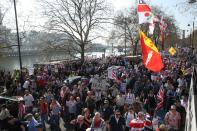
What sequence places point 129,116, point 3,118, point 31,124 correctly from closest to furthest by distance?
point 31,124, point 129,116, point 3,118

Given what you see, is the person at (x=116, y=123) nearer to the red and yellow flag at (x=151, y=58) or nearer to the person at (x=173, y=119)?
the person at (x=173, y=119)

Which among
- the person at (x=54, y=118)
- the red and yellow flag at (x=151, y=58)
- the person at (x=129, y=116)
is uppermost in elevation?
the red and yellow flag at (x=151, y=58)

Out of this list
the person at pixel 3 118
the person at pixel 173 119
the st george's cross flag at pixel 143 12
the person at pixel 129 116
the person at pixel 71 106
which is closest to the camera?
the person at pixel 173 119

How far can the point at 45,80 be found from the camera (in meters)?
23.0

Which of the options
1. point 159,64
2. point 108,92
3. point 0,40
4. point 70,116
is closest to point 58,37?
point 0,40

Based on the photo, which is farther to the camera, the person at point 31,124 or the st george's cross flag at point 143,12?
the st george's cross flag at point 143,12

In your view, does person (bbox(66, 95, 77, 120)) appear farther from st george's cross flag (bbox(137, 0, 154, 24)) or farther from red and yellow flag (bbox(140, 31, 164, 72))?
st george's cross flag (bbox(137, 0, 154, 24))

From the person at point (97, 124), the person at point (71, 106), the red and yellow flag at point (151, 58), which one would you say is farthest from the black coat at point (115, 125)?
the person at point (71, 106)

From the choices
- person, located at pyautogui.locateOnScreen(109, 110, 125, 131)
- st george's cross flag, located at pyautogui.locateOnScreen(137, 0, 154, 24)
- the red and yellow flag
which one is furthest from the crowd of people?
st george's cross flag, located at pyautogui.locateOnScreen(137, 0, 154, 24)

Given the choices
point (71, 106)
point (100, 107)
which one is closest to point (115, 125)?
point (71, 106)

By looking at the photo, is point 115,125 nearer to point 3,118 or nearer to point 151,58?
point 151,58

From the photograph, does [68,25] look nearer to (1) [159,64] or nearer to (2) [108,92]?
(2) [108,92]

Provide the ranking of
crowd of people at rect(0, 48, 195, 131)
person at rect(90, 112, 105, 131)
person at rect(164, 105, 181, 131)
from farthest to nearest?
1. person at rect(164, 105, 181, 131)
2. crowd of people at rect(0, 48, 195, 131)
3. person at rect(90, 112, 105, 131)

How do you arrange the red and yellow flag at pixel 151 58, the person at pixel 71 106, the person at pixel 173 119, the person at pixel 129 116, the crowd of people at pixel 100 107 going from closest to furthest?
the crowd of people at pixel 100 107 → the person at pixel 173 119 → the person at pixel 129 116 → the red and yellow flag at pixel 151 58 → the person at pixel 71 106
